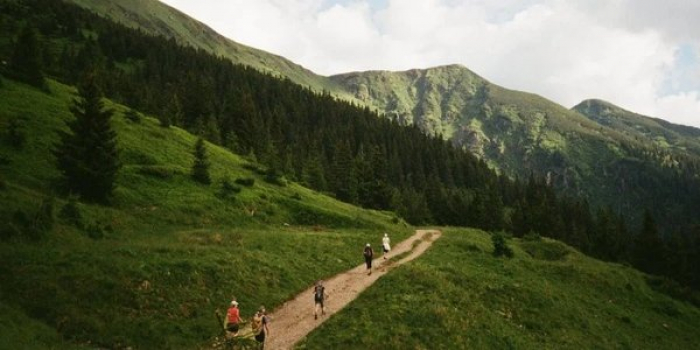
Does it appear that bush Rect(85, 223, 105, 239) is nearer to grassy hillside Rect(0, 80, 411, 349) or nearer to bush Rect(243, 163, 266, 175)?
grassy hillside Rect(0, 80, 411, 349)

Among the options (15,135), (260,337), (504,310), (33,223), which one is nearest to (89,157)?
(15,135)

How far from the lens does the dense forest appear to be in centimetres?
8581

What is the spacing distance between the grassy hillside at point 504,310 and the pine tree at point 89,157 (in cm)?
2534

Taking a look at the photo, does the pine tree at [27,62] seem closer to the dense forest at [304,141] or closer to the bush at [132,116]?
the dense forest at [304,141]

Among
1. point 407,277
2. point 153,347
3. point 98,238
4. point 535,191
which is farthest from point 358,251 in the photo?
point 535,191

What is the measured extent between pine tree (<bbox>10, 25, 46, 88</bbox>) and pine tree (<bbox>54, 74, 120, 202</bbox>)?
2640 cm

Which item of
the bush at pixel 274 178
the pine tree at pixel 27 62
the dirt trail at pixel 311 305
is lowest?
the dirt trail at pixel 311 305

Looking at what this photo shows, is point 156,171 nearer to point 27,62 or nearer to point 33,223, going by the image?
point 33,223

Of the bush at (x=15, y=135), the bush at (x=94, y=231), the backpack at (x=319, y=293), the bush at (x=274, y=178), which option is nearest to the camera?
the backpack at (x=319, y=293)

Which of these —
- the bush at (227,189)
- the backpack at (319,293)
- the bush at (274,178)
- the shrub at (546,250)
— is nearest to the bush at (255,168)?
the bush at (274,178)

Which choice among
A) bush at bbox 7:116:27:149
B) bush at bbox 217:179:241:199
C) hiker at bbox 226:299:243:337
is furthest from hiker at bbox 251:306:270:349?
bush at bbox 7:116:27:149

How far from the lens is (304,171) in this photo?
9950cm

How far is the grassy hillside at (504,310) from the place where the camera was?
2358 cm

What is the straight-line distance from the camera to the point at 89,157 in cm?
3869
